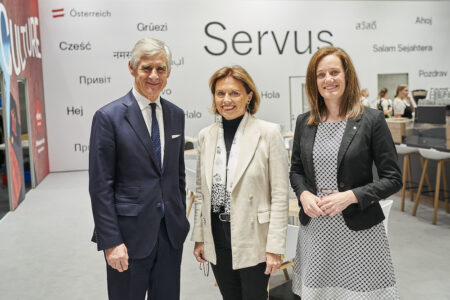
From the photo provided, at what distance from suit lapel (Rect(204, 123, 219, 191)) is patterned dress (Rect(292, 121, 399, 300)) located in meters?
0.47

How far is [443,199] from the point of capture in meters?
5.90

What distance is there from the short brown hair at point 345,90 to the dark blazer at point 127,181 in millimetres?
697

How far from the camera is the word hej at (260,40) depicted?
1081 cm

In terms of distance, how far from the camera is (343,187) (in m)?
1.89

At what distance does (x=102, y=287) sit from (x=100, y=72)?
744 centimetres

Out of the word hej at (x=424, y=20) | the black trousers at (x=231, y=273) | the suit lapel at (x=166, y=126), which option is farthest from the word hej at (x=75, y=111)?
the word hej at (x=424, y=20)

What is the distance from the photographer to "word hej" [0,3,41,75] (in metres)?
6.44

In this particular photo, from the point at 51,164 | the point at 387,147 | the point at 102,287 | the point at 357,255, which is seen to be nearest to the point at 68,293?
the point at 102,287

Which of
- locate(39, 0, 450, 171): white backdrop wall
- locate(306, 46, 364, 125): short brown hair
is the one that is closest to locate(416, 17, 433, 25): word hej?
locate(39, 0, 450, 171): white backdrop wall

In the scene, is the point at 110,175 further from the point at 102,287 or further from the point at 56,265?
the point at 56,265

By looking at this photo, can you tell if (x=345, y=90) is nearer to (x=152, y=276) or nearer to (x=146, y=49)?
(x=146, y=49)

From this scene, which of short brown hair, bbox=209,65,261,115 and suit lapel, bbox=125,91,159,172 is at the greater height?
short brown hair, bbox=209,65,261,115

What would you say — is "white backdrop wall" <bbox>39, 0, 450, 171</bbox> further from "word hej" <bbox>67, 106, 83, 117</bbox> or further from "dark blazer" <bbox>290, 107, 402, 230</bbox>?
"dark blazer" <bbox>290, 107, 402, 230</bbox>

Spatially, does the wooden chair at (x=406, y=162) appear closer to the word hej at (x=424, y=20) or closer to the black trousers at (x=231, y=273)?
the black trousers at (x=231, y=273)
